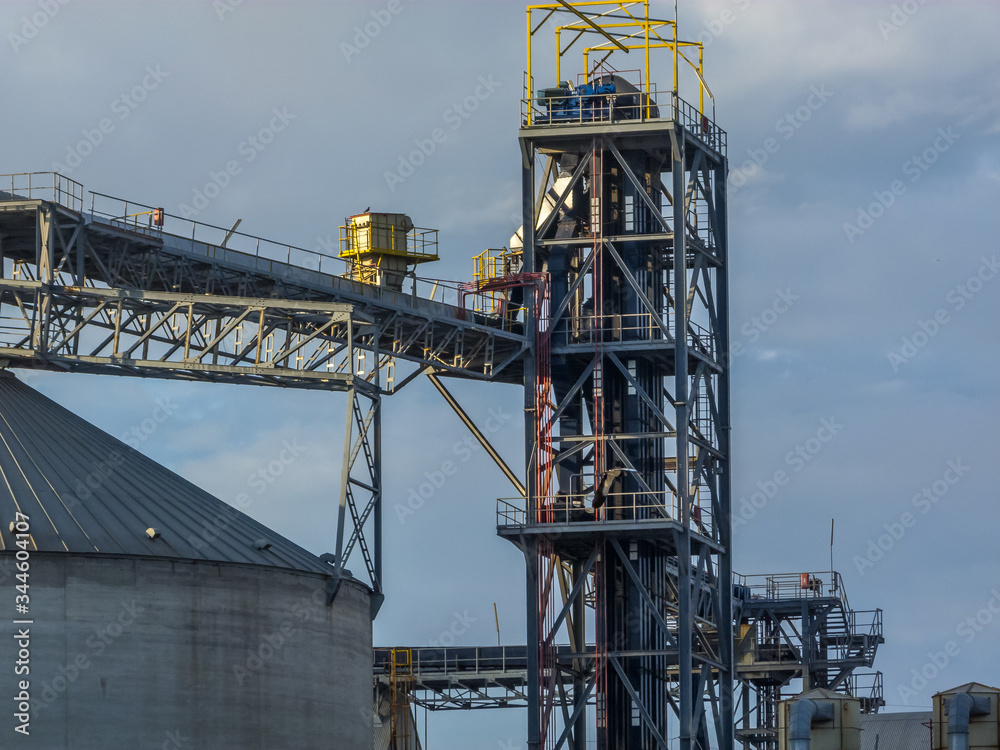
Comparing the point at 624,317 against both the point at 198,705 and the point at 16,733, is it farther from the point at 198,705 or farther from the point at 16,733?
the point at 16,733

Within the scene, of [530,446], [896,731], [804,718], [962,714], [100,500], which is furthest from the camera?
[896,731]

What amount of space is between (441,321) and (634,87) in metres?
12.4

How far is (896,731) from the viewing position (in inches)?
3063

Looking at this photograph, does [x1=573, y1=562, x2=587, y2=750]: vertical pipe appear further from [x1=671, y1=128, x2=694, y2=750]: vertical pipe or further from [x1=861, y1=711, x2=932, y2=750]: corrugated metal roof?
[x1=861, y1=711, x2=932, y2=750]: corrugated metal roof

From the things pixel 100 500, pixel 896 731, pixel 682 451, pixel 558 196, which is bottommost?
pixel 896 731

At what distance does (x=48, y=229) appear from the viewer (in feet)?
205

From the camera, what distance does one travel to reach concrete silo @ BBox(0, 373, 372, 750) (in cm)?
5628

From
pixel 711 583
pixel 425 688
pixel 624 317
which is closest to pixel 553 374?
pixel 624 317

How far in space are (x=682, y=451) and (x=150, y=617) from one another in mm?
21914

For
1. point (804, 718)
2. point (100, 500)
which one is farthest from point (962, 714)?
point (100, 500)

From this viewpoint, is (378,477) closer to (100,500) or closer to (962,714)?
(100,500)

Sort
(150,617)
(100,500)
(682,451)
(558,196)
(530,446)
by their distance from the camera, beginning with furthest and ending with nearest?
(558,196), (530,446), (682,451), (100,500), (150,617)

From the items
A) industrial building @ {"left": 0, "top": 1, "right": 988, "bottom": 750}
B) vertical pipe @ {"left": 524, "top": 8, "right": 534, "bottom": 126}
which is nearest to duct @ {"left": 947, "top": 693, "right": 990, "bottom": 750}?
industrial building @ {"left": 0, "top": 1, "right": 988, "bottom": 750}

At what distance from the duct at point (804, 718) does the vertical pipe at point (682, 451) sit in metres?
13.5
